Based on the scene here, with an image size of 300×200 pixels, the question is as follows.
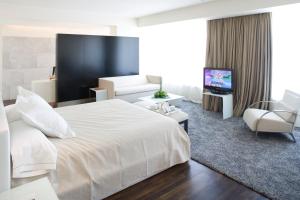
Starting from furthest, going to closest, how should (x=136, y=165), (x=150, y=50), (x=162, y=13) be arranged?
1. (x=150, y=50)
2. (x=162, y=13)
3. (x=136, y=165)

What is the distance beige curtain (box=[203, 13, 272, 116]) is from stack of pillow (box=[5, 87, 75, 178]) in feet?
13.2

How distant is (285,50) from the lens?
4473mm

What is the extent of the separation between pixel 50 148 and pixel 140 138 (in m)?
0.93

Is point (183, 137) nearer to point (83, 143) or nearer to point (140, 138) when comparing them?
point (140, 138)

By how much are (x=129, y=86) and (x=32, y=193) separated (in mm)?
4701

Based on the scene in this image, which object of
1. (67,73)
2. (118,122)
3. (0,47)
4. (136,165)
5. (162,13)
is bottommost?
(136,165)

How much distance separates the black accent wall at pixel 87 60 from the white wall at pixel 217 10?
1.21 m

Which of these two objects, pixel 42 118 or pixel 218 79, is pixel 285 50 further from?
pixel 42 118

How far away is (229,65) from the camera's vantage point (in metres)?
5.29

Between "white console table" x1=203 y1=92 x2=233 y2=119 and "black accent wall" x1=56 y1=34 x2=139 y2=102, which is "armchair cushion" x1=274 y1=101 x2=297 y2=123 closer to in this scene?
"white console table" x1=203 y1=92 x2=233 y2=119

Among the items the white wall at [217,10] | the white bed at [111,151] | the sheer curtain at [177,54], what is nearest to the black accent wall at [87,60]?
the sheer curtain at [177,54]

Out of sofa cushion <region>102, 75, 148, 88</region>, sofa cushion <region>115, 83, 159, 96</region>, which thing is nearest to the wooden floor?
sofa cushion <region>115, 83, 159, 96</region>

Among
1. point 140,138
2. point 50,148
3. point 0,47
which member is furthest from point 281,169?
point 0,47

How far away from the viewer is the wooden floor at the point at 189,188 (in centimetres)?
235
